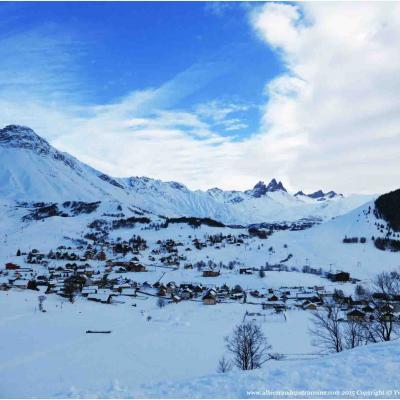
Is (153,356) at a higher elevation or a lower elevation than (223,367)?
lower

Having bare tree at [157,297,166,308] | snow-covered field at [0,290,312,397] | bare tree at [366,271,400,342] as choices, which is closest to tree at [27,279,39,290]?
snow-covered field at [0,290,312,397]

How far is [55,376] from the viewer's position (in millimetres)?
22703

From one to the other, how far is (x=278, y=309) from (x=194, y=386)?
45.5m

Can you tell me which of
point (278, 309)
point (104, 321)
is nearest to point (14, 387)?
point (104, 321)

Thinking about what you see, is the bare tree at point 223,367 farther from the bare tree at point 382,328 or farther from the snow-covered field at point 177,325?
the bare tree at point 382,328

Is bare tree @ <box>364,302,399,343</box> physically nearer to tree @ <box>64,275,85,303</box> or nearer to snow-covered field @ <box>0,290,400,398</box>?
snow-covered field @ <box>0,290,400,398</box>

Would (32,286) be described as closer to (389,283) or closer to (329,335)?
(329,335)

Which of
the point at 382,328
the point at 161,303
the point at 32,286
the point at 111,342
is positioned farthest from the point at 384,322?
the point at 32,286

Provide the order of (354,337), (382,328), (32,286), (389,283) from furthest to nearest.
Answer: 1. (32,286)
2. (389,283)
3. (354,337)
4. (382,328)

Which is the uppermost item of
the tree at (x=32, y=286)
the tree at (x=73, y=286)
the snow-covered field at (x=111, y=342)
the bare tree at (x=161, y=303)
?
the tree at (x=32, y=286)

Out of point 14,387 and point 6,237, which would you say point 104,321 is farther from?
point 6,237

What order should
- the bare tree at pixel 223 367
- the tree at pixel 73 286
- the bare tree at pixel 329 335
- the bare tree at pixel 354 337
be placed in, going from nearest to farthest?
the bare tree at pixel 223 367
the bare tree at pixel 354 337
the bare tree at pixel 329 335
the tree at pixel 73 286

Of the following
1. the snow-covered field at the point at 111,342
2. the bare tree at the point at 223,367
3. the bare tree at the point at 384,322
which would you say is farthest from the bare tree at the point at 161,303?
the bare tree at the point at 223,367

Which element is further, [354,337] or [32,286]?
[32,286]
